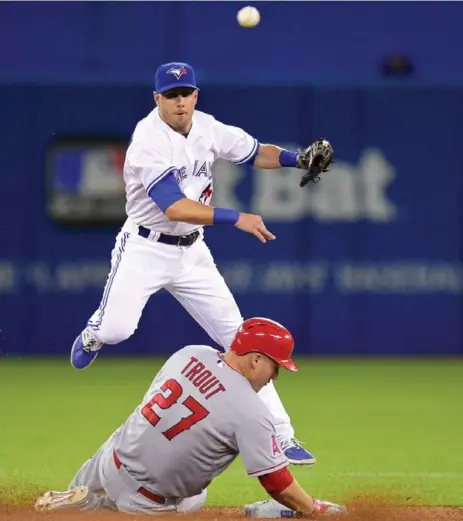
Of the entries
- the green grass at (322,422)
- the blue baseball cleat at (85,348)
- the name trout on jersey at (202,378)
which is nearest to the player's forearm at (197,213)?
the blue baseball cleat at (85,348)

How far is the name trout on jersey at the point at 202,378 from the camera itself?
18.6 feet

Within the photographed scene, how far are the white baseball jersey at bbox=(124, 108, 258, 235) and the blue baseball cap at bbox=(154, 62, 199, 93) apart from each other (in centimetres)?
27

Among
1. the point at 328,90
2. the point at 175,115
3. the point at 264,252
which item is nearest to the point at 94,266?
the point at 264,252

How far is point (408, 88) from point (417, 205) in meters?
1.21

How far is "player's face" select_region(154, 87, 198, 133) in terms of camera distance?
7.27 metres

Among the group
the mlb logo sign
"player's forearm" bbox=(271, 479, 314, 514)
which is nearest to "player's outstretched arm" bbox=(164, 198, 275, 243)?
the mlb logo sign

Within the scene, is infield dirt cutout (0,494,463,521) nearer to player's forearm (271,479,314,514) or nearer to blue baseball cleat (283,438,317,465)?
player's forearm (271,479,314,514)

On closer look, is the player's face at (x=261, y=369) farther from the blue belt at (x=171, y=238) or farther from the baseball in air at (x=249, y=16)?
the baseball in air at (x=249, y=16)

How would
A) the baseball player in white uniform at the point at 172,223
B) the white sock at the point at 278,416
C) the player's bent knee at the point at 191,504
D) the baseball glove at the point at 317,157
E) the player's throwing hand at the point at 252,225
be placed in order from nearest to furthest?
1. the player's bent knee at the point at 191,504
2. the player's throwing hand at the point at 252,225
3. the white sock at the point at 278,416
4. the baseball player in white uniform at the point at 172,223
5. the baseball glove at the point at 317,157

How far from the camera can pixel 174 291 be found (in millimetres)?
7719

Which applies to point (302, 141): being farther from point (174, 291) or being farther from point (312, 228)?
point (174, 291)

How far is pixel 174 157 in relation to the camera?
7359mm

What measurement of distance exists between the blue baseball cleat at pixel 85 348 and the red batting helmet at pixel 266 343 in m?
2.12

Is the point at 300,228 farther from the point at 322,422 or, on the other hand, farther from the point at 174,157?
the point at 174,157
